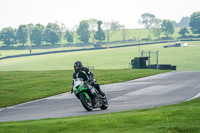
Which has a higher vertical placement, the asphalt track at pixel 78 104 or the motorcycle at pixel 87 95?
the motorcycle at pixel 87 95

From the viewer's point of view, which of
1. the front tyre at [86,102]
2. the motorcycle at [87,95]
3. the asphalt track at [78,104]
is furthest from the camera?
the asphalt track at [78,104]

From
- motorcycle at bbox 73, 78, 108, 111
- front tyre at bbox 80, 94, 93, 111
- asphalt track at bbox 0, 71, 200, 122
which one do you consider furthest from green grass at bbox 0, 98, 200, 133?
asphalt track at bbox 0, 71, 200, 122

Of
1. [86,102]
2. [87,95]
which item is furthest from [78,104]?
[87,95]

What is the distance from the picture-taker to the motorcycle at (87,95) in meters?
17.1

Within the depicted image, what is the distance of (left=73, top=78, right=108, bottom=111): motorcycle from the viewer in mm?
17094

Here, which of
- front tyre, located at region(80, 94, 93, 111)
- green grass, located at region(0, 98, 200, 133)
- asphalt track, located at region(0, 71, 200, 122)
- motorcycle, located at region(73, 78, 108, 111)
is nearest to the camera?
green grass, located at region(0, 98, 200, 133)

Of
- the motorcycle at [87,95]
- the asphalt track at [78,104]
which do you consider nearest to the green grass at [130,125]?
the motorcycle at [87,95]

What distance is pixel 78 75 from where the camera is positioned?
17.2 metres

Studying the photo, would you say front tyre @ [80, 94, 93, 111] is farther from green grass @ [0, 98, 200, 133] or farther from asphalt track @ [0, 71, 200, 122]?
green grass @ [0, 98, 200, 133]

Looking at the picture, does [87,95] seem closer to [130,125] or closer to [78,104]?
Result: [78,104]

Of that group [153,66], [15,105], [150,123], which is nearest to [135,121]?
[150,123]

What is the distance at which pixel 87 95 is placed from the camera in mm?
17531

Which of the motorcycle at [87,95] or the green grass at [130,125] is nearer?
the green grass at [130,125]

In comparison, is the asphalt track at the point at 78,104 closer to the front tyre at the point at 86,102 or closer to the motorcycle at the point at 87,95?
the front tyre at the point at 86,102
